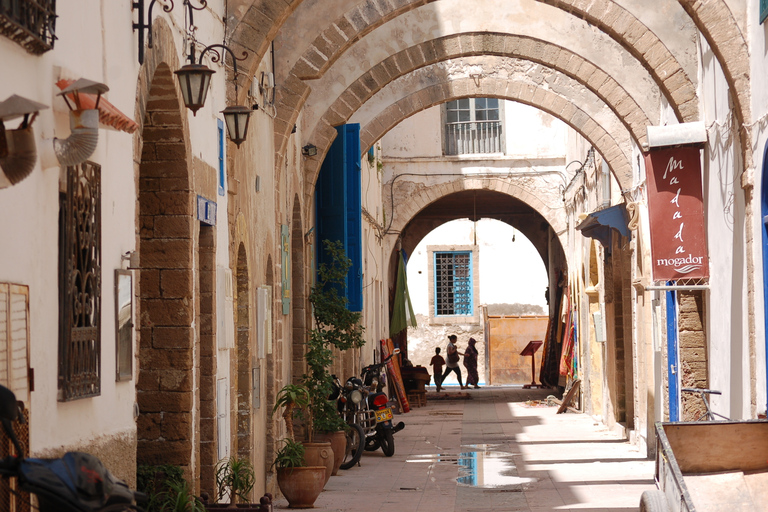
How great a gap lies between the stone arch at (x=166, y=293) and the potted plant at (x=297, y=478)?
2762 mm

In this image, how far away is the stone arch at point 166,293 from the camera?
20.1 feet

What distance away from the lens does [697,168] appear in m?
8.99

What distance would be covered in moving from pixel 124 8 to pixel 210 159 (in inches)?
84.9

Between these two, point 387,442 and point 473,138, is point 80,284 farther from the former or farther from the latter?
point 473,138

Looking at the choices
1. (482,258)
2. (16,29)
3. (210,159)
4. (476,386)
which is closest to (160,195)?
(210,159)

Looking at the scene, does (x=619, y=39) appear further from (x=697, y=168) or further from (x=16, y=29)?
(x=16, y=29)

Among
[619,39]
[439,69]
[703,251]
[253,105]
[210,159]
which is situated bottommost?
[703,251]

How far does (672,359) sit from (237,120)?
19.7ft

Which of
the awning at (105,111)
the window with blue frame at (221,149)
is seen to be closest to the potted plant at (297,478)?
the window with blue frame at (221,149)

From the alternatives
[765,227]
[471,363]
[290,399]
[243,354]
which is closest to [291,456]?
[290,399]

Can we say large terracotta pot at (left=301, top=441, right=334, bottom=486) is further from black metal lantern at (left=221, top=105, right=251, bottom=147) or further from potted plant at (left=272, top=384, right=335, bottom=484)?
black metal lantern at (left=221, top=105, right=251, bottom=147)

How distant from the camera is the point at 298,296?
38.9 feet

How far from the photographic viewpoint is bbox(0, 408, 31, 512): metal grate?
327 cm

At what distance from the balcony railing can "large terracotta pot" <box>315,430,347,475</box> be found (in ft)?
41.5
